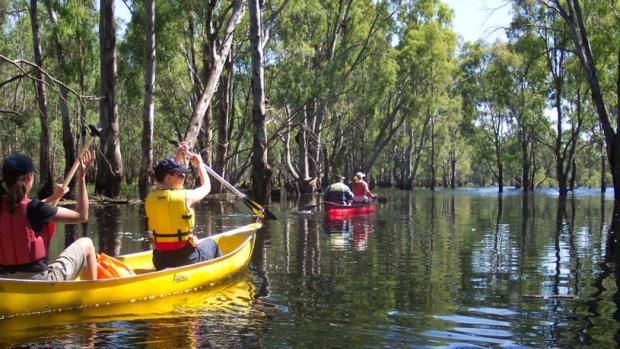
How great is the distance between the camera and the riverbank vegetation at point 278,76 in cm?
2330

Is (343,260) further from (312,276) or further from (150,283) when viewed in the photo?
(150,283)

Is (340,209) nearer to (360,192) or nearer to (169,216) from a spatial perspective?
(360,192)

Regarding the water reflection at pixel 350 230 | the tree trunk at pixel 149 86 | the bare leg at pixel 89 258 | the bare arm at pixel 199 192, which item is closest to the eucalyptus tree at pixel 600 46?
the water reflection at pixel 350 230

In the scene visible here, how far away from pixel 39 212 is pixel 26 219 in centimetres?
14

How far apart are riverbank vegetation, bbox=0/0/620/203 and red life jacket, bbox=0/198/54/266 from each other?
11.1 m

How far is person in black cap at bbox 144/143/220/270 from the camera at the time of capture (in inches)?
295

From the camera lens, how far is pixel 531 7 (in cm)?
4153

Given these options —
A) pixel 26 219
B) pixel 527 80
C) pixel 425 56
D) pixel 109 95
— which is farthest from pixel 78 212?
pixel 527 80

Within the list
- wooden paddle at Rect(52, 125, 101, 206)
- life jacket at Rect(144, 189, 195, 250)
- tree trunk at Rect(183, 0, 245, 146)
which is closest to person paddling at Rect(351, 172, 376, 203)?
tree trunk at Rect(183, 0, 245, 146)

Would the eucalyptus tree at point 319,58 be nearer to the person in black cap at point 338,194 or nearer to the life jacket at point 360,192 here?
the life jacket at point 360,192

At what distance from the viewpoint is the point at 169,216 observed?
24.7 ft

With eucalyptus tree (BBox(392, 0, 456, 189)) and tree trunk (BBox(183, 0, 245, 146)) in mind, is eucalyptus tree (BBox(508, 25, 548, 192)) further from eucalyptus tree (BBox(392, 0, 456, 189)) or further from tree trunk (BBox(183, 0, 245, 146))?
tree trunk (BBox(183, 0, 245, 146))

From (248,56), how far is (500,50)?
21.8 metres

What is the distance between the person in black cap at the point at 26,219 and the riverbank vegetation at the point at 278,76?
11088mm
